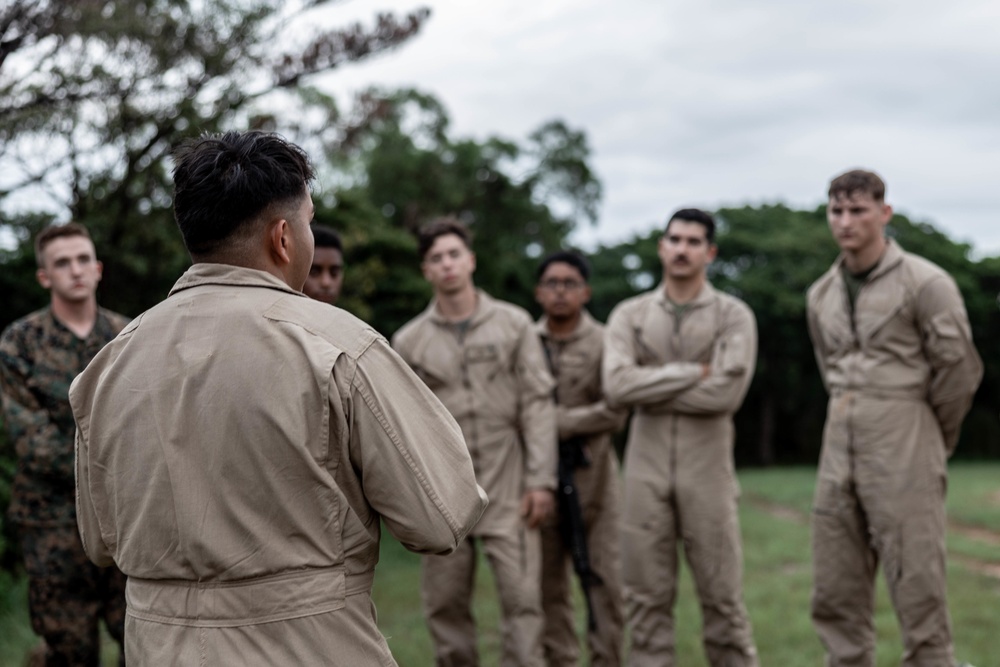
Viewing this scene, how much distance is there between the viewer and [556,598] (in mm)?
5848

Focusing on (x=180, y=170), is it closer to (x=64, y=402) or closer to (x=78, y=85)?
(x=64, y=402)

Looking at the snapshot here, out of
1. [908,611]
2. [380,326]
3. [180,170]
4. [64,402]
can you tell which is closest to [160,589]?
[180,170]

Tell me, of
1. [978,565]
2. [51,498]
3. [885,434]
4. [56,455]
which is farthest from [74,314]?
[978,565]

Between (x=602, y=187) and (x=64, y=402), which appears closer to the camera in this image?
(x=64, y=402)

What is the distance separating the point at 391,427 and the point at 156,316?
629 millimetres

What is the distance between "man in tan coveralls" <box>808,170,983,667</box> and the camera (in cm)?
473

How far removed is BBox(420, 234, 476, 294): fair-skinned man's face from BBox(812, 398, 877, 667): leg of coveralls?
6.59ft

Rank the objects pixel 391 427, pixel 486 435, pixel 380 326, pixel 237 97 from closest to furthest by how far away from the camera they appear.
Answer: pixel 391 427 → pixel 486 435 → pixel 237 97 → pixel 380 326

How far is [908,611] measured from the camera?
4723 millimetres

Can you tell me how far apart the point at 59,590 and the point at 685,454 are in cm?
307

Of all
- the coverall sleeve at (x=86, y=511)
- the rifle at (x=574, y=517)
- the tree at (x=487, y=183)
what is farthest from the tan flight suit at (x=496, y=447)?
the tree at (x=487, y=183)

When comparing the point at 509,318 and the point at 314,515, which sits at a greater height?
the point at 509,318

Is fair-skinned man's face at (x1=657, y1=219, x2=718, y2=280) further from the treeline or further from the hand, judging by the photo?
the treeline

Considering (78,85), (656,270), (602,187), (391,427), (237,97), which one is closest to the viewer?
(391,427)
